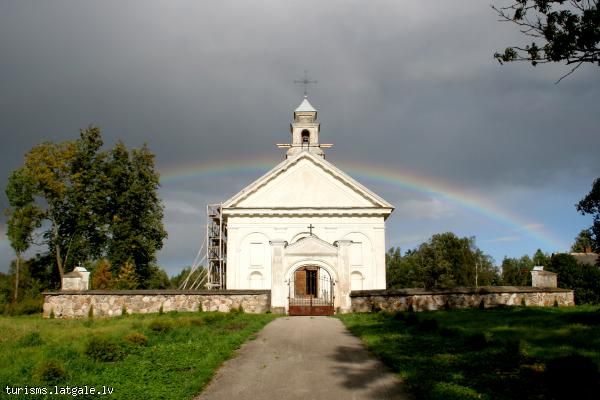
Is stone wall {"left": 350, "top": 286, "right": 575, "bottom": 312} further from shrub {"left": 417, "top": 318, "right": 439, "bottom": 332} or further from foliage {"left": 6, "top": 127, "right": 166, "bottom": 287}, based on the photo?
foliage {"left": 6, "top": 127, "right": 166, "bottom": 287}

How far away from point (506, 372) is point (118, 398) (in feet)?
21.5

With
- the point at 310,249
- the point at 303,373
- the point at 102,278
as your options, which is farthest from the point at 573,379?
the point at 102,278

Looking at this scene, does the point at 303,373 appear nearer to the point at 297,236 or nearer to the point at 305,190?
the point at 297,236

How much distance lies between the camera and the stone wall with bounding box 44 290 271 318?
81.5 ft

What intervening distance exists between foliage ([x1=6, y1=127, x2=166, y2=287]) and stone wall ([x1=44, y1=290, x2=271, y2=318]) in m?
18.8

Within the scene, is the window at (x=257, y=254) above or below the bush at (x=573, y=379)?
above

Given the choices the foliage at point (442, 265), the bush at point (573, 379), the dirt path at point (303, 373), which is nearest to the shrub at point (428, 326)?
the dirt path at point (303, 373)

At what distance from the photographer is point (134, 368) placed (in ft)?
33.3

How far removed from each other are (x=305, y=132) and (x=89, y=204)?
61.1ft

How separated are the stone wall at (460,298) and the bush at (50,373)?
18.0m

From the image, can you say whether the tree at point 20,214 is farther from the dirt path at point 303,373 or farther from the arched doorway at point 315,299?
the dirt path at point 303,373

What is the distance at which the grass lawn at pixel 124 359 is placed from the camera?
876cm

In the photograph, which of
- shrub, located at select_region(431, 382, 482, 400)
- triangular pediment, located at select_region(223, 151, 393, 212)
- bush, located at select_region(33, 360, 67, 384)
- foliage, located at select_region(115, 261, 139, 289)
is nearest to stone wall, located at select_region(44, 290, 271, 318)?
triangular pediment, located at select_region(223, 151, 393, 212)

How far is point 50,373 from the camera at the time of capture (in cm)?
908
